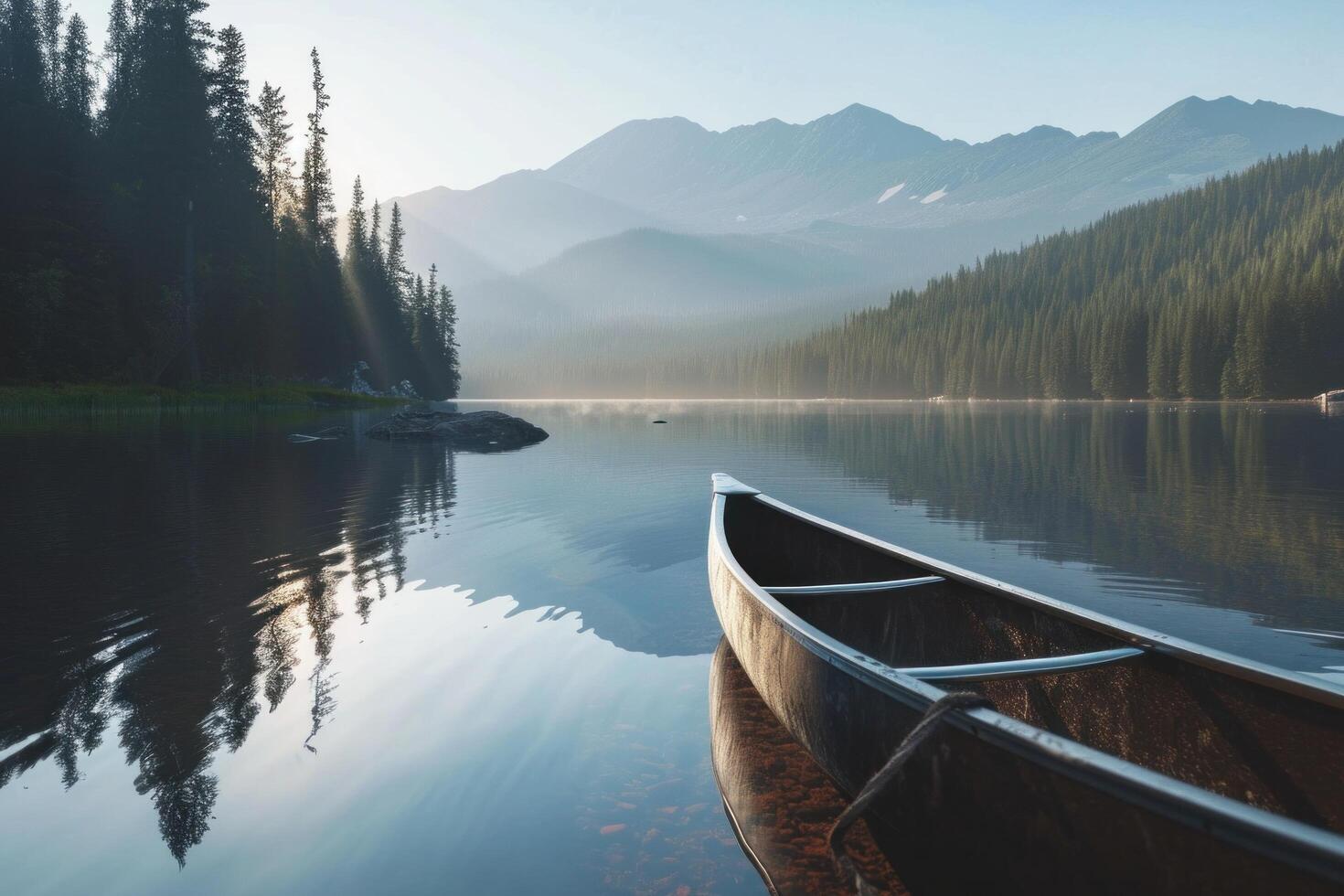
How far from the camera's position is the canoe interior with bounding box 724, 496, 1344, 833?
10.2 feet

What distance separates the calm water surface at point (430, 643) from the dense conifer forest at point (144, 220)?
29.3 m

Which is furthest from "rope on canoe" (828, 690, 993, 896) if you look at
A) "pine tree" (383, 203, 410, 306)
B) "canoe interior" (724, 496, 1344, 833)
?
"pine tree" (383, 203, 410, 306)

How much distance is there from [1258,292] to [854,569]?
109m

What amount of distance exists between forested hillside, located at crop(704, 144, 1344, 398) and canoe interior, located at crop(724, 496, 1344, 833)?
104 m

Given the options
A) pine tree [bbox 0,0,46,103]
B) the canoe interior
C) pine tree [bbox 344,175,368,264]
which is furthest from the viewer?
pine tree [bbox 344,175,368,264]

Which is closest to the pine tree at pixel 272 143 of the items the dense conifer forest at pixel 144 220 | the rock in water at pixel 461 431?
the dense conifer forest at pixel 144 220

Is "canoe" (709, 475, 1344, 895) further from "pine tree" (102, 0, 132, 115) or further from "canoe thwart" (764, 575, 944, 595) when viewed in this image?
"pine tree" (102, 0, 132, 115)

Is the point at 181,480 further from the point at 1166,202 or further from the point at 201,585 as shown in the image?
the point at 1166,202

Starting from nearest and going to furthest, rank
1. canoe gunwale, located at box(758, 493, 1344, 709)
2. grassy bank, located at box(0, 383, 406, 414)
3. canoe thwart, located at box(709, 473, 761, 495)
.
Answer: canoe gunwale, located at box(758, 493, 1344, 709)
canoe thwart, located at box(709, 473, 761, 495)
grassy bank, located at box(0, 383, 406, 414)

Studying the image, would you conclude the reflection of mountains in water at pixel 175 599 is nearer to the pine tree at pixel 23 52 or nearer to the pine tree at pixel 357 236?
the pine tree at pixel 23 52

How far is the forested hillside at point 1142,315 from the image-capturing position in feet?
284

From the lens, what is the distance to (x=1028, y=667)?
3.62 metres

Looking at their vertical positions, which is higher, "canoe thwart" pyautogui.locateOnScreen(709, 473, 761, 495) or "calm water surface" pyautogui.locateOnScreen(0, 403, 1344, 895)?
"canoe thwart" pyautogui.locateOnScreen(709, 473, 761, 495)

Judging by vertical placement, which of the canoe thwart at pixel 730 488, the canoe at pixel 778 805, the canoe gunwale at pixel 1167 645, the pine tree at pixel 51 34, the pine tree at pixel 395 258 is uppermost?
the pine tree at pixel 51 34
